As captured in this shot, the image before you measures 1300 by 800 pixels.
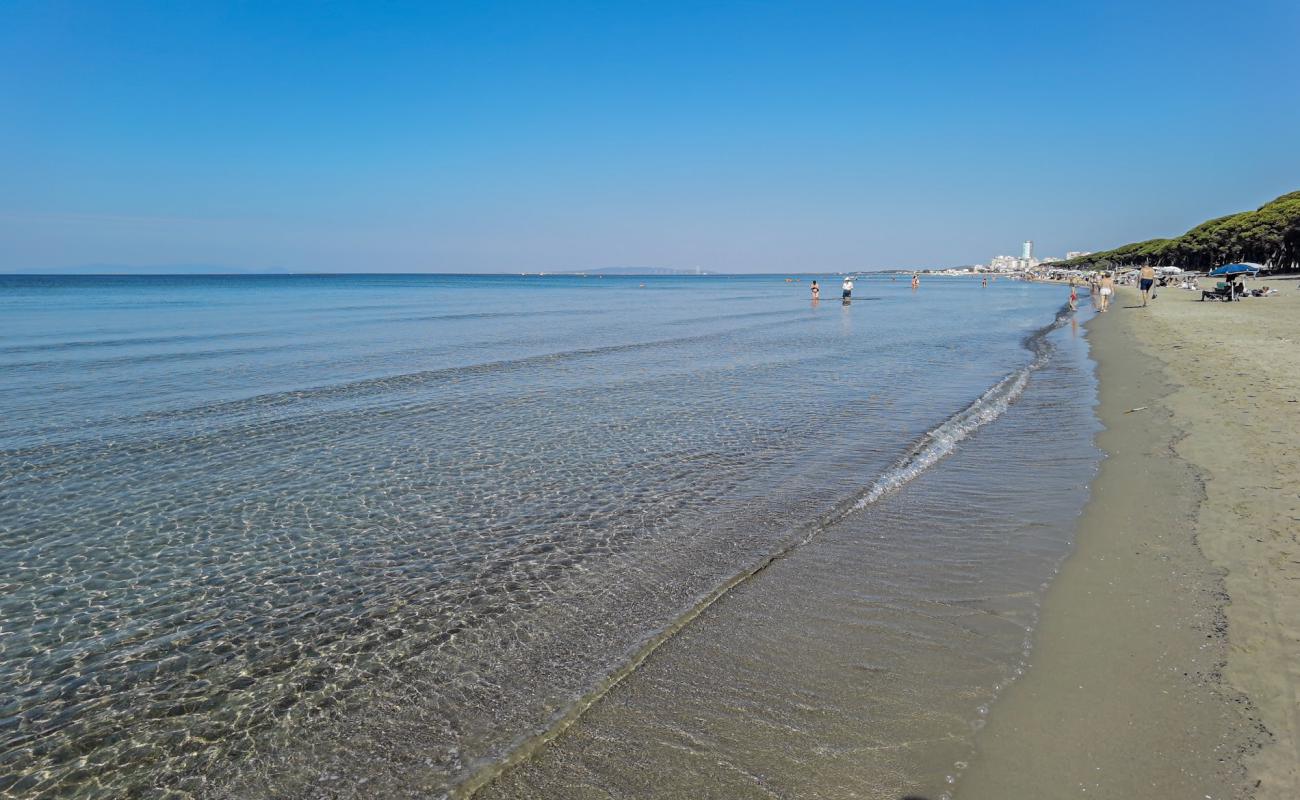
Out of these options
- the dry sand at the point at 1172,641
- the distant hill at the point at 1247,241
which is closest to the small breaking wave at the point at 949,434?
the dry sand at the point at 1172,641

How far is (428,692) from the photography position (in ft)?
16.9

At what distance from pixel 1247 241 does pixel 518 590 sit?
11438 cm

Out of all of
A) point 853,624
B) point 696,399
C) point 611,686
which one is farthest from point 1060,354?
point 611,686

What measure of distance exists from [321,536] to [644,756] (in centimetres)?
565

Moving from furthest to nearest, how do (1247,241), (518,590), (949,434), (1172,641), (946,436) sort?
(1247,241) → (949,434) → (946,436) → (518,590) → (1172,641)

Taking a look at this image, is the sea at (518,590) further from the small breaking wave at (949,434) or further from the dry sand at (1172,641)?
the dry sand at (1172,641)

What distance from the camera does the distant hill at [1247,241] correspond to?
7950 cm

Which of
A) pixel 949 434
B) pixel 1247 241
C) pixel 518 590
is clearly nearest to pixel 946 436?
pixel 949 434

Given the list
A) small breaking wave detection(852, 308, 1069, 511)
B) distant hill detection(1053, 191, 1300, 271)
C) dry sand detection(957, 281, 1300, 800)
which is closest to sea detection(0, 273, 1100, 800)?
small breaking wave detection(852, 308, 1069, 511)

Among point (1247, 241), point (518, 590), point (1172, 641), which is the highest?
point (1247, 241)

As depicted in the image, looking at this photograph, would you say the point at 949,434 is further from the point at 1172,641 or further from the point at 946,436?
the point at 1172,641

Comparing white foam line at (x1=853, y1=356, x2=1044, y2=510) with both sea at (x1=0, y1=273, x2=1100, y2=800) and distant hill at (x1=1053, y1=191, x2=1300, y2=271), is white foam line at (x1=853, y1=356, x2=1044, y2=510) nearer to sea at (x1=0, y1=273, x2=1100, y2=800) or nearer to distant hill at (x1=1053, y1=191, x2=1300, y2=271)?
sea at (x1=0, y1=273, x2=1100, y2=800)

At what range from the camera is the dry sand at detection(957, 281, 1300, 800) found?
3967mm

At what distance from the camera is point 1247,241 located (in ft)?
288
